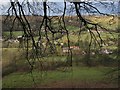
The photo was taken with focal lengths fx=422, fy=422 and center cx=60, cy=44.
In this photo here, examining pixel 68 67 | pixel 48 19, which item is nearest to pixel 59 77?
pixel 68 67

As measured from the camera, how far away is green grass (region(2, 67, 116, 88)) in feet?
17.0

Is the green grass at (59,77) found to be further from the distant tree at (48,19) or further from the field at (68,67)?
the distant tree at (48,19)

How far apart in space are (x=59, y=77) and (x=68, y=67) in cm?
17

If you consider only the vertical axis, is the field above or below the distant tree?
below

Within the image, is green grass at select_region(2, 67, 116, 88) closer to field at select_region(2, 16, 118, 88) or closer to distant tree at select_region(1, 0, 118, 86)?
field at select_region(2, 16, 118, 88)

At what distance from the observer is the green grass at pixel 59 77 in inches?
204

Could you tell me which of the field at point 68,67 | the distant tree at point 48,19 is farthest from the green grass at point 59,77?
the distant tree at point 48,19

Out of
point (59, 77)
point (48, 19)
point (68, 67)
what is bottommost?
point (59, 77)

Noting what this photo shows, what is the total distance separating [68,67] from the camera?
17.1ft

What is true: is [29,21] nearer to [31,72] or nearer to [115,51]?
[31,72]

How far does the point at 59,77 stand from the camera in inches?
204

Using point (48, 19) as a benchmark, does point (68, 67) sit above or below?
below

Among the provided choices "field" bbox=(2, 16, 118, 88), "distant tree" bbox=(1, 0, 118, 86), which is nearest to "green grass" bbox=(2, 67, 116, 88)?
"field" bbox=(2, 16, 118, 88)

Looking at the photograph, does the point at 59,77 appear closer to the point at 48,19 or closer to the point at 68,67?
the point at 68,67
